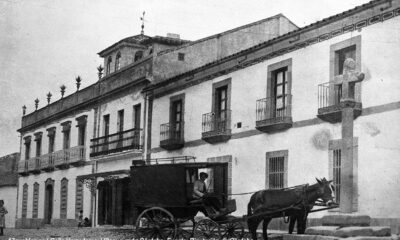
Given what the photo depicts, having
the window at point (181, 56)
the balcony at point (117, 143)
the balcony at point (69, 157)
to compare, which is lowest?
the balcony at point (69, 157)

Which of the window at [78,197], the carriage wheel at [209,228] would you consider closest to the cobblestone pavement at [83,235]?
the carriage wheel at [209,228]

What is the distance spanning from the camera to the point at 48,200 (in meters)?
33.4

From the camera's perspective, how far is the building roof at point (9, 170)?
1523 inches

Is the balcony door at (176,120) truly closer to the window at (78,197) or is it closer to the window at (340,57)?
the window at (340,57)

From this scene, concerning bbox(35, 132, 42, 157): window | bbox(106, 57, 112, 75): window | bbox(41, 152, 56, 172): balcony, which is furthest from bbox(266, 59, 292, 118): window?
bbox(35, 132, 42, 157): window

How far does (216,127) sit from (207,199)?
287 inches

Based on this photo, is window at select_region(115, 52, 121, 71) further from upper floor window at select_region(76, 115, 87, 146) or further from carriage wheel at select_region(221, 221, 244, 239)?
carriage wheel at select_region(221, 221, 244, 239)

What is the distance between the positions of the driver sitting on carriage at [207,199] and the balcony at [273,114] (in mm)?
4565

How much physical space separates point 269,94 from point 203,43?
7.20 m

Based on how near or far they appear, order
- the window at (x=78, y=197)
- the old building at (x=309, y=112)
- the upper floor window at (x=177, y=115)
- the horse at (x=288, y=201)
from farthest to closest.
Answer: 1. the window at (x=78, y=197)
2. the upper floor window at (x=177, y=115)
3. the old building at (x=309, y=112)
4. the horse at (x=288, y=201)

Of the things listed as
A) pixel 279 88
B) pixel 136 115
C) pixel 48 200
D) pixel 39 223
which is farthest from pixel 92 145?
pixel 279 88

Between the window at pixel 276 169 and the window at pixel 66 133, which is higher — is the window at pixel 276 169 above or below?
below

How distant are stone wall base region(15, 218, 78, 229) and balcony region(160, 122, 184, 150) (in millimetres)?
8793

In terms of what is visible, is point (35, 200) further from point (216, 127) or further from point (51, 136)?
point (216, 127)
